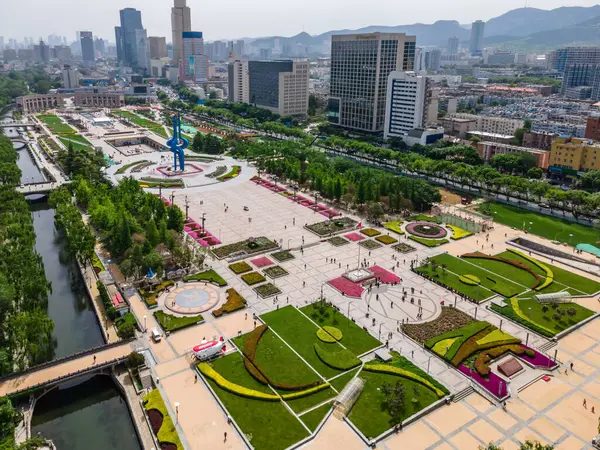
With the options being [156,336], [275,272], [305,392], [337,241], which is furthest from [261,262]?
[305,392]

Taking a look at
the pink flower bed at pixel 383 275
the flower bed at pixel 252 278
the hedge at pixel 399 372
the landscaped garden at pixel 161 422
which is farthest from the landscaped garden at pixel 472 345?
the landscaped garden at pixel 161 422

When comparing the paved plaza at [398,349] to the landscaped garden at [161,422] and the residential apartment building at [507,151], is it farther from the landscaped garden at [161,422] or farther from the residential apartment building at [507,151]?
the residential apartment building at [507,151]

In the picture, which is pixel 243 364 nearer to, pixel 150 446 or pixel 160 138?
pixel 150 446

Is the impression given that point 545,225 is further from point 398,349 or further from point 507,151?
point 398,349

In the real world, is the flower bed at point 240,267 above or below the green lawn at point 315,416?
above

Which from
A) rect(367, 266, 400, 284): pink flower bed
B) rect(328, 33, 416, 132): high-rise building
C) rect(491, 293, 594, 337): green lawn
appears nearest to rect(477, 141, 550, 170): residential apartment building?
rect(328, 33, 416, 132): high-rise building

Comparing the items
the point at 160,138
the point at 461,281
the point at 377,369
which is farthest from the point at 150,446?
the point at 160,138
